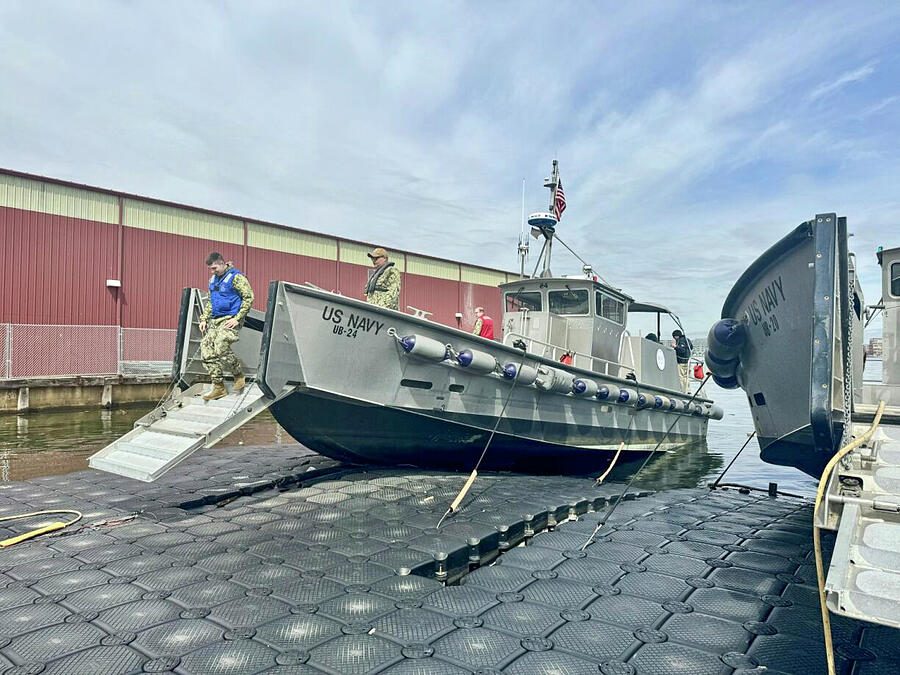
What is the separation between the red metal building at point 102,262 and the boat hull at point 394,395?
13.2 m

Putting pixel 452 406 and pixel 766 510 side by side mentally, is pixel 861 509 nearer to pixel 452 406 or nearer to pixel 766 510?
pixel 766 510

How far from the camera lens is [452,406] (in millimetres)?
6383

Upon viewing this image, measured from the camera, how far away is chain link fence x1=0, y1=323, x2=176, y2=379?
14695 millimetres

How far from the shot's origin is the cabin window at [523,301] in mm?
Answer: 9250

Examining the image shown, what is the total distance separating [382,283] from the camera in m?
6.27

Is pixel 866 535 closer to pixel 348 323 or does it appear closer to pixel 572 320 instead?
pixel 348 323

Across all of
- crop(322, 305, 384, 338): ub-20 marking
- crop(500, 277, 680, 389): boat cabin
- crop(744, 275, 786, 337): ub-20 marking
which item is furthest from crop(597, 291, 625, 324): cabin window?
crop(322, 305, 384, 338): ub-20 marking

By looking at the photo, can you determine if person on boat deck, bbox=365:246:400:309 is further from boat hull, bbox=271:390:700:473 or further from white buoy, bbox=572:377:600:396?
white buoy, bbox=572:377:600:396

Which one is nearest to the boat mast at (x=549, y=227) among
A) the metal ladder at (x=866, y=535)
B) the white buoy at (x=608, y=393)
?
the white buoy at (x=608, y=393)

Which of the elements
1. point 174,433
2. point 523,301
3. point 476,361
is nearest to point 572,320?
point 523,301

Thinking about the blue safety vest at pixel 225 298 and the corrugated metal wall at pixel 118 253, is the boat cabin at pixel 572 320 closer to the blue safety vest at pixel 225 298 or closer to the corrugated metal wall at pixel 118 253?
the blue safety vest at pixel 225 298

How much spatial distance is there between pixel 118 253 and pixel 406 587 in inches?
721

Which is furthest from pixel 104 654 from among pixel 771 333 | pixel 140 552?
pixel 771 333

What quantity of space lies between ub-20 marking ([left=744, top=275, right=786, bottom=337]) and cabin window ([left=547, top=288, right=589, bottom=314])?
13.5 feet
